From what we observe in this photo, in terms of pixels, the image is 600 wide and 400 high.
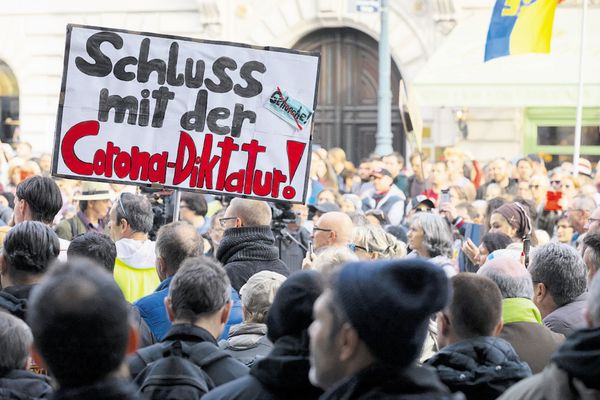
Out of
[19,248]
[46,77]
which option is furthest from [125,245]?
[46,77]

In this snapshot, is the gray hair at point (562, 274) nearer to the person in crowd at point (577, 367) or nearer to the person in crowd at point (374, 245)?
the person in crowd at point (374, 245)

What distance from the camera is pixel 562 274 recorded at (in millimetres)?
5262

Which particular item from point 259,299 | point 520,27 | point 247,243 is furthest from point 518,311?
point 520,27

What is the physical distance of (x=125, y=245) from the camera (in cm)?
638

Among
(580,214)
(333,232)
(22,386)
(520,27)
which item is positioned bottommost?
(22,386)

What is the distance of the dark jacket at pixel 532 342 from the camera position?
452 cm

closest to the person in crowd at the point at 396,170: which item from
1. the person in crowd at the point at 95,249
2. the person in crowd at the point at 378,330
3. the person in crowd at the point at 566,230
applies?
the person in crowd at the point at 566,230

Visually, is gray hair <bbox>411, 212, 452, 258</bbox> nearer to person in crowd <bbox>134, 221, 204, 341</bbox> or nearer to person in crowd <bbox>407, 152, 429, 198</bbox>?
person in crowd <bbox>134, 221, 204, 341</bbox>

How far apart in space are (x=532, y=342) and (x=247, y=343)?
1168 mm

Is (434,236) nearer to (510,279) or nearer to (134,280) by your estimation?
(134,280)

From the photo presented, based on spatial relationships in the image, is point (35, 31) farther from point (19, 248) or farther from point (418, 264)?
point (418, 264)

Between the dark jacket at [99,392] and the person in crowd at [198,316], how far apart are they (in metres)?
1.09

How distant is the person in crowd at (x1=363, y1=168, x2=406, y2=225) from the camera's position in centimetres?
1094

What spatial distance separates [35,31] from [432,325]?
17.8m
